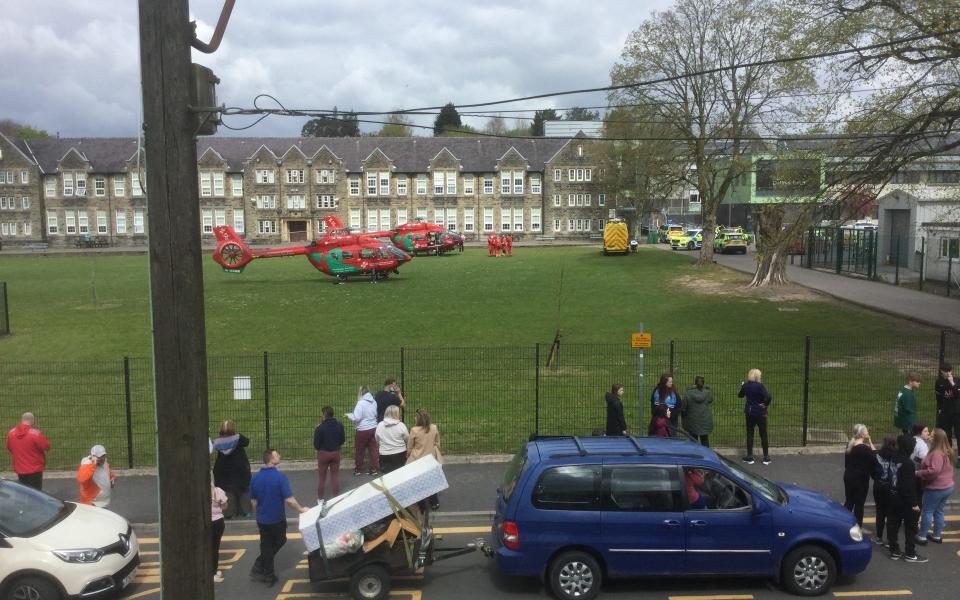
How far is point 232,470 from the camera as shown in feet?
38.2

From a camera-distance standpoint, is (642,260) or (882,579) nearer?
(882,579)

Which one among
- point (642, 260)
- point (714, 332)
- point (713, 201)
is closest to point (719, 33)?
point (713, 201)

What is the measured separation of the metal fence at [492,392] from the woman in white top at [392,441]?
2.70m

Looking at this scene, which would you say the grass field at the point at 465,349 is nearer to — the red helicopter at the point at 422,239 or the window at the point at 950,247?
the window at the point at 950,247

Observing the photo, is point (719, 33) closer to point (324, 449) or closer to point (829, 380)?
point (829, 380)

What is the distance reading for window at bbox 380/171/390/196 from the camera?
90.3 m

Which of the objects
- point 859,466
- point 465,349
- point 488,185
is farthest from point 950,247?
point 488,185

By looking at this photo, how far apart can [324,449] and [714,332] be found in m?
18.3

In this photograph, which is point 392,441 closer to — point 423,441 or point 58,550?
point 423,441

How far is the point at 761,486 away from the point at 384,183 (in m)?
83.6

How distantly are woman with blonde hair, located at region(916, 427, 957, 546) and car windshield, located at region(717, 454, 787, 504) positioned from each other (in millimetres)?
2230

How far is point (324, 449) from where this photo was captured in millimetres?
12164

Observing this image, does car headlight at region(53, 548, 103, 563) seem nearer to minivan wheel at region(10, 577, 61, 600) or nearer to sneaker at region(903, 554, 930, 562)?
minivan wheel at region(10, 577, 61, 600)

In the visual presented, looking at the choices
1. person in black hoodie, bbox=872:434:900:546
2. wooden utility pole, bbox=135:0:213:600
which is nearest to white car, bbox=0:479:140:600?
wooden utility pole, bbox=135:0:213:600
